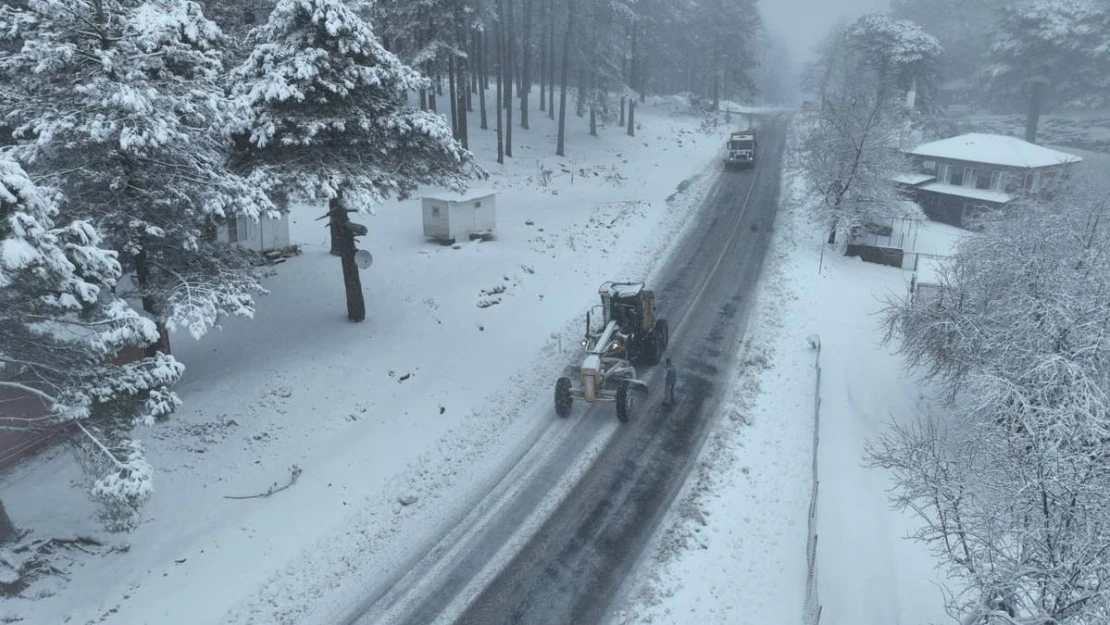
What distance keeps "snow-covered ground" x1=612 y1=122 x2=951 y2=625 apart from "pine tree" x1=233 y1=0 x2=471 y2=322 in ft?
36.9

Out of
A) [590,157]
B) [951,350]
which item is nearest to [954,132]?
[590,157]

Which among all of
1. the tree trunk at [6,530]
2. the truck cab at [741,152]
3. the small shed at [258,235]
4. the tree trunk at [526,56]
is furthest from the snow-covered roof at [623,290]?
the truck cab at [741,152]

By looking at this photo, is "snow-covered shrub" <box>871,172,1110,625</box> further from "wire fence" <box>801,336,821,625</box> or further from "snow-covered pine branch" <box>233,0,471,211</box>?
"snow-covered pine branch" <box>233,0,471,211</box>

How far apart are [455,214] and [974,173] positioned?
33818 millimetres

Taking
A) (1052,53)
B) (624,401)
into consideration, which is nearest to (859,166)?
(624,401)

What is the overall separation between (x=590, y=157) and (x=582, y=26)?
9.54 meters

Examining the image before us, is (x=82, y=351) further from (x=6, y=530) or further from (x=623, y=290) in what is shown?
(x=623, y=290)

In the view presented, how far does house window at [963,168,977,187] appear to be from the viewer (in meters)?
42.6

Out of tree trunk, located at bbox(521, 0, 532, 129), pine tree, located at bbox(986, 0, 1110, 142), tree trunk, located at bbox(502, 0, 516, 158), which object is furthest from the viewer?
pine tree, located at bbox(986, 0, 1110, 142)

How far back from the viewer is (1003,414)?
1324 centimetres

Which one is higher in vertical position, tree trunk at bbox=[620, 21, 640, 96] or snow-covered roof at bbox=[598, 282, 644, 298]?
tree trunk at bbox=[620, 21, 640, 96]

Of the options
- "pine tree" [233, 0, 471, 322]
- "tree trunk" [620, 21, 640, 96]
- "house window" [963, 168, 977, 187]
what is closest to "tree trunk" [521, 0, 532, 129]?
"tree trunk" [620, 21, 640, 96]

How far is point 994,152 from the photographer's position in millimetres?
41812

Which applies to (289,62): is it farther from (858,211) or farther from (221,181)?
(858,211)
